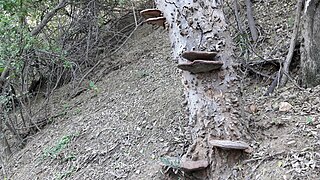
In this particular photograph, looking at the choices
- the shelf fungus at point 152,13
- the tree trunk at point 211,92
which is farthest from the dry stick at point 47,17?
the tree trunk at point 211,92

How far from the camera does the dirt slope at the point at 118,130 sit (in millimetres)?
3529

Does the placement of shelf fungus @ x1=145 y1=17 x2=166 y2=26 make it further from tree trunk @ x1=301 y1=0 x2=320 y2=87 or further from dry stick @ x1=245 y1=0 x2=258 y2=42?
dry stick @ x1=245 y1=0 x2=258 y2=42

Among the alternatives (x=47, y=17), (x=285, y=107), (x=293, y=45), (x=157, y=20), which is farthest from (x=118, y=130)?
(x=47, y=17)

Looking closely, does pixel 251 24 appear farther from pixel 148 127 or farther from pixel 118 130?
pixel 118 130

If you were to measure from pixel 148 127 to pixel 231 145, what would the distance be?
4.68 feet

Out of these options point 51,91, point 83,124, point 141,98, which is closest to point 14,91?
point 51,91

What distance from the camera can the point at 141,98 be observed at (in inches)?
178

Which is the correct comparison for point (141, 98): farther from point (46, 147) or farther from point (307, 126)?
point (307, 126)

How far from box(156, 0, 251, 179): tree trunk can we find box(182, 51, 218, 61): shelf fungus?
0.36ft

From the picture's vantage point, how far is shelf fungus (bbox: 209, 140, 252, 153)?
256 cm

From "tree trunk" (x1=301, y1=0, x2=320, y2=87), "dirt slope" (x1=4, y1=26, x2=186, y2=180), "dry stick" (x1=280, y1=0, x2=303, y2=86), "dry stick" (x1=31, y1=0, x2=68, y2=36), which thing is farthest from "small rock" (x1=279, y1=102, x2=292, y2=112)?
"dry stick" (x1=31, y1=0, x2=68, y2=36)

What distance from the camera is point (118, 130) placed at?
4043 mm

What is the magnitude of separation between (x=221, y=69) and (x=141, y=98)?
1882mm

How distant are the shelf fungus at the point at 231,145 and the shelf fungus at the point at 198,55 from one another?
605 millimetres
